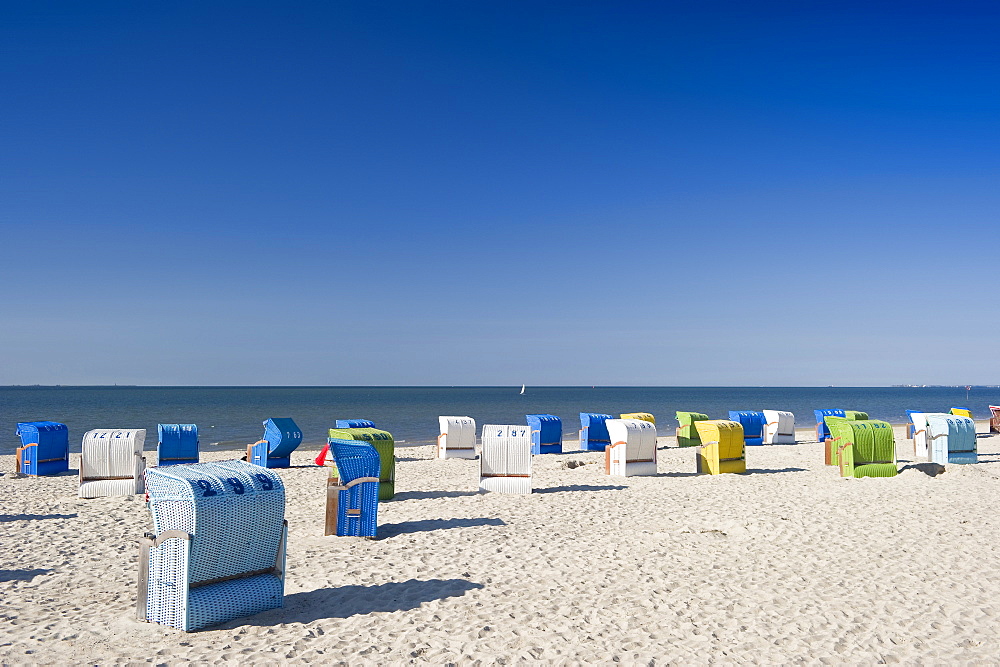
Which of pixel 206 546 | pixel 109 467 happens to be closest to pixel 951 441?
pixel 206 546

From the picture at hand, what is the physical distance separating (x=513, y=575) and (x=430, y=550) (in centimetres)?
169

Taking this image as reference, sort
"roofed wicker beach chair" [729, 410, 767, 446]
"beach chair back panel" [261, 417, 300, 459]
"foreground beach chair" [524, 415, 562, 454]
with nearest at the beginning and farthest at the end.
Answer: "beach chair back panel" [261, 417, 300, 459] → "foreground beach chair" [524, 415, 562, 454] → "roofed wicker beach chair" [729, 410, 767, 446]

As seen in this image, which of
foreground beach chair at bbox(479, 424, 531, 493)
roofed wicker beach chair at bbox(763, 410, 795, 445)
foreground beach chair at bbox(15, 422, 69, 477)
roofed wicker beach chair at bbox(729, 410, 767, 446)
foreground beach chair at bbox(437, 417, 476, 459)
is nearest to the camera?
foreground beach chair at bbox(479, 424, 531, 493)

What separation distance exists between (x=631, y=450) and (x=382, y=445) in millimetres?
6897

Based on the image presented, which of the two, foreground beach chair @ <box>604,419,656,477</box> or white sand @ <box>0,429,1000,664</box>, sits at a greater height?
foreground beach chair @ <box>604,419,656,477</box>

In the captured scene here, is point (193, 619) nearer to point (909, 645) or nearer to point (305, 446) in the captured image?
point (909, 645)

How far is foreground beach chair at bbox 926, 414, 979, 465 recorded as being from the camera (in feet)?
62.9

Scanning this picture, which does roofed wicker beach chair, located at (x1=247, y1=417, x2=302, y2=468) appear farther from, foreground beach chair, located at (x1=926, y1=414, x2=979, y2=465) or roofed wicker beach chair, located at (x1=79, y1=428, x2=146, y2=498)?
foreground beach chair, located at (x1=926, y1=414, x2=979, y2=465)

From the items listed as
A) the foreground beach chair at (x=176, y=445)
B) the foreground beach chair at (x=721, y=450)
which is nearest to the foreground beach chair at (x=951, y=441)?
the foreground beach chair at (x=721, y=450)

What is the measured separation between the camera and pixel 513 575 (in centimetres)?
816

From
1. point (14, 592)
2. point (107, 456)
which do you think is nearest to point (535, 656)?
point (14, 592)

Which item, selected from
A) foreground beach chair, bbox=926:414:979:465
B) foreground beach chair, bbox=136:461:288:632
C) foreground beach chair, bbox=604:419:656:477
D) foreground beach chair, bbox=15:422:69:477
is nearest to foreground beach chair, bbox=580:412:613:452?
foreground beach chair, bbox=604:419:656:477

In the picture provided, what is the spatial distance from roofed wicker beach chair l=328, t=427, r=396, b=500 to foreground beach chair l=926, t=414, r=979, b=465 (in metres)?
15.6

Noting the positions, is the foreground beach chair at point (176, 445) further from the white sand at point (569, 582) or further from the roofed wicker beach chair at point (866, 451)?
the roofed wicker beach chair at point (866, 451)
